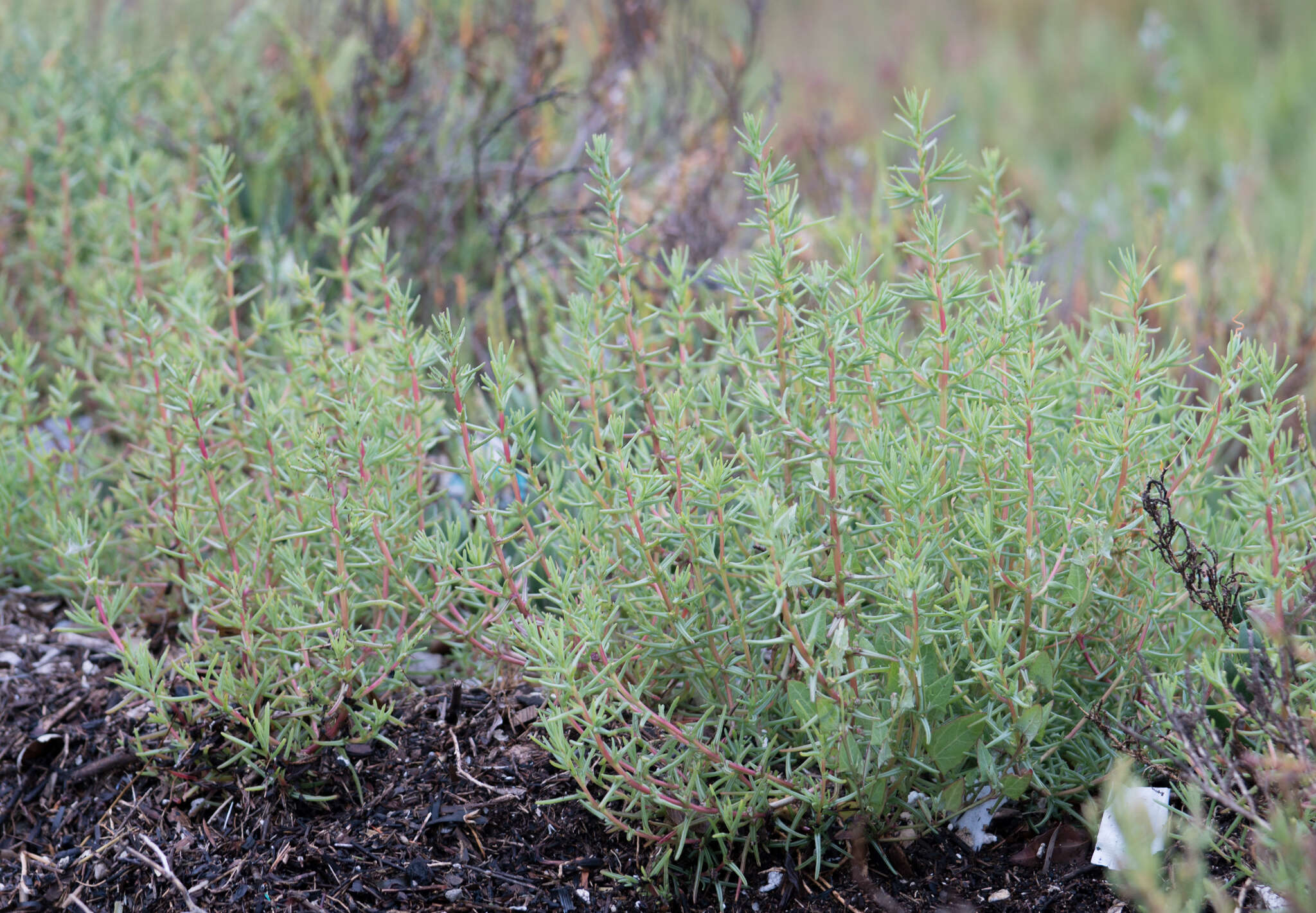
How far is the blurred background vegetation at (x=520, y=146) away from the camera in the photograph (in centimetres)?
320

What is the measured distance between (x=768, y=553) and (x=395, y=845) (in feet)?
2.25

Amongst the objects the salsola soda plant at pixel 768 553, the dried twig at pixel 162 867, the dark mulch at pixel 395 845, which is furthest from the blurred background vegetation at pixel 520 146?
the dried twig at pixel 162 867

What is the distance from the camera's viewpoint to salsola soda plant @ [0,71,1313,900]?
143 cm

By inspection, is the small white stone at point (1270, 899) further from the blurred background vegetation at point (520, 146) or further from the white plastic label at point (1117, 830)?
the blurred background vegetation at point (520, 146)

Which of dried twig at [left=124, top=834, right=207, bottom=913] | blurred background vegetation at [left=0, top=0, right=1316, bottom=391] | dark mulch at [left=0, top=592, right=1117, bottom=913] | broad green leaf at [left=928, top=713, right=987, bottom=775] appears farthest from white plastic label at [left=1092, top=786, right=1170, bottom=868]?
dried twig at [left=124, top=834, right=207, bottom=913]

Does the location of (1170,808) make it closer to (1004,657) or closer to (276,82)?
(1004,657)

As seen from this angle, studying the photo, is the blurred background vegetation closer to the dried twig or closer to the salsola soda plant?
the salsola soda plant

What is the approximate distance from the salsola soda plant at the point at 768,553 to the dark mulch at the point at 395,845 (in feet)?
0.20

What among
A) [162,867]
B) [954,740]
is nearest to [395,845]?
[162,867]

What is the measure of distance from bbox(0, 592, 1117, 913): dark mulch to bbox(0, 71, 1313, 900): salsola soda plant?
0.06 m

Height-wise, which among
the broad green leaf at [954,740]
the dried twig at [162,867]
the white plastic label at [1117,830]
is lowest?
the dried twig at [162,867]

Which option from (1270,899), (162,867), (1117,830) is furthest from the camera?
(162,867)

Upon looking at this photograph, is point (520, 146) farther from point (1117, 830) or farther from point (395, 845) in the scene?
point (1117, 830)

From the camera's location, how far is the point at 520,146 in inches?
158
